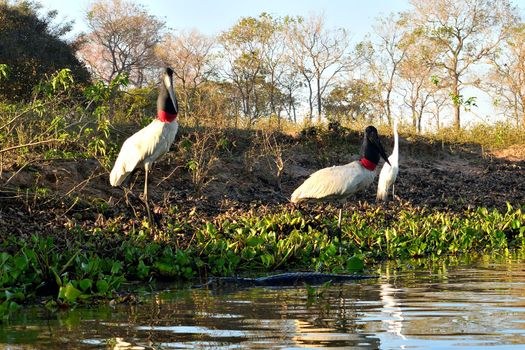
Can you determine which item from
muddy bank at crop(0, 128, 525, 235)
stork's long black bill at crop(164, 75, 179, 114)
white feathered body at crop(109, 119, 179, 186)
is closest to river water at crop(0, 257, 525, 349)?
muddy bank at crop(0, 128, 525, 235)

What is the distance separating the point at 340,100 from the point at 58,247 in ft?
129

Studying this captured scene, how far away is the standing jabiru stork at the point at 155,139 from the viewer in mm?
9797

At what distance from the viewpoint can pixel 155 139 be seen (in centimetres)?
978

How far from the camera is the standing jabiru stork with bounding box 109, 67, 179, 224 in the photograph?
32.1 feet

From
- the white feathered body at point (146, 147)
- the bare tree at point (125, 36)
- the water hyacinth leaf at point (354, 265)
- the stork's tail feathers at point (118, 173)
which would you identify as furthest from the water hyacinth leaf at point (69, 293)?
the bare tree at point (125, 36)

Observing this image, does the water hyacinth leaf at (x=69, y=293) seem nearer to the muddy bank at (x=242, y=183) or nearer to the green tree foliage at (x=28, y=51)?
the muddy bank at (x=242, y=183)

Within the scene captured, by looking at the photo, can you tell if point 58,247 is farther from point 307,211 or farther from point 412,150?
point 412,150

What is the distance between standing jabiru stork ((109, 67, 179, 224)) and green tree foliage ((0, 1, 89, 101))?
972 cm

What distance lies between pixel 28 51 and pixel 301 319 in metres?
18.1

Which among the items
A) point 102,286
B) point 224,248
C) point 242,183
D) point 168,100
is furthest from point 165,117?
point 242,183

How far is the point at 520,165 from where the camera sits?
2070cm

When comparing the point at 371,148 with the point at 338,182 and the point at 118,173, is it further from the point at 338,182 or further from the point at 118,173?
the point at 118,173

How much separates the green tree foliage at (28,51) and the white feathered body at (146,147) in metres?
9.66

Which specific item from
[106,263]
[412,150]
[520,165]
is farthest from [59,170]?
[520,165]
